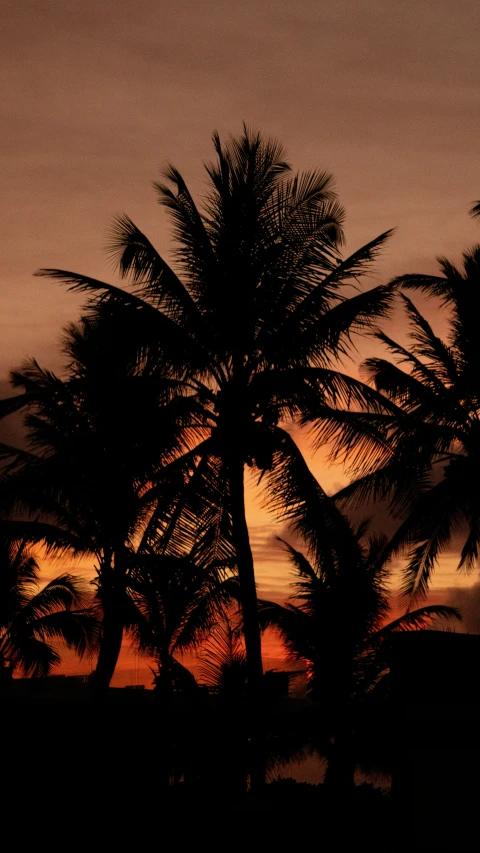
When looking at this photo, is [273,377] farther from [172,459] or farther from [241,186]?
[241,186]

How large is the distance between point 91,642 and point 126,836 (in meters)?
15.2

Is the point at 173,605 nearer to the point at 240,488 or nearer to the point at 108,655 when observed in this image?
the point at 108,655

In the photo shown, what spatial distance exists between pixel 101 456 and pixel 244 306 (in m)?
4.57

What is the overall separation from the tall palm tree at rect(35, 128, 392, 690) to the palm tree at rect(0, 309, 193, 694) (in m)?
0.61

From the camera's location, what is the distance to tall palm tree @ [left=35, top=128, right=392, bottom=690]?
14.4 meters

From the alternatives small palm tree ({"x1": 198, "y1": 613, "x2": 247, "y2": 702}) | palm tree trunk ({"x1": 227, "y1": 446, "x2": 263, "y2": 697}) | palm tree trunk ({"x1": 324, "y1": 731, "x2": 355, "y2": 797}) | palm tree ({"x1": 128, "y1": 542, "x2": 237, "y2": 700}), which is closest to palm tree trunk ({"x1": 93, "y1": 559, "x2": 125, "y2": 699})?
palm tree ({"x1": 128, "y1": 542, "x2": 237, "y2": 700})

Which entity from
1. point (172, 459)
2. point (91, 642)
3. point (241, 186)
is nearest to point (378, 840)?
point (172, 459)

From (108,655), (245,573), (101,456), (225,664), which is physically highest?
(101,456)

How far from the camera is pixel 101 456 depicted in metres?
17.5

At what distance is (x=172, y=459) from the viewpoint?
1502cm

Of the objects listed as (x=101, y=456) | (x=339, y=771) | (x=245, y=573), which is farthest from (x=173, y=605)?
(x=245, y=573)

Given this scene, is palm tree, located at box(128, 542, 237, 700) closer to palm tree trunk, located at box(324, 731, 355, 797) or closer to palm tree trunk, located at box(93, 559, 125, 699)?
palm tree trunk, located at box(93, 559, 125, 699)

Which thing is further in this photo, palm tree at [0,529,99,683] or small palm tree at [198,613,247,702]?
palm tree at [0,529,99,683]

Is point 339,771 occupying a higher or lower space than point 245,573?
lower
